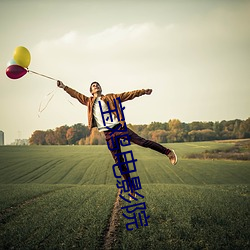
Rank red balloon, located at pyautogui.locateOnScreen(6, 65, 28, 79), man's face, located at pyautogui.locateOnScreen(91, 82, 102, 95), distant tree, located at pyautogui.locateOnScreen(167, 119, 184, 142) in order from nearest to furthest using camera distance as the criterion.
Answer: man's face, located at pyautogui.locateOnScreen(91, 82, 102, 95) < red balloon, located at pyautogui.locateOnScreen(6, 65, 28, 79) < distant tree, located at pyautogui.locateOnScreen(167, 119, 184, 142)

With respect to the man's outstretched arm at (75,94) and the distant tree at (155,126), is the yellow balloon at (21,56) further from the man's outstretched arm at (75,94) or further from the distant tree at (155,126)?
the distant tree at (155,126)

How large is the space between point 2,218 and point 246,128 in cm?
6225

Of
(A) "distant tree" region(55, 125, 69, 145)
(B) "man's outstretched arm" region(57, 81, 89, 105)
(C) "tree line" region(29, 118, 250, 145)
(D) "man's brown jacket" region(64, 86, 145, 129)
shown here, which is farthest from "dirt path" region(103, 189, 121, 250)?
(A) "distant tree" region(55, 125, 69, 145)

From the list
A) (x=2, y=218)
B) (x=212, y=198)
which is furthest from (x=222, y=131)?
(x=2, y=218)

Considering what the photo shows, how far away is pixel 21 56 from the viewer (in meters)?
7.67

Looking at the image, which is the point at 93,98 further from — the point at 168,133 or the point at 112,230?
the point at 168,133

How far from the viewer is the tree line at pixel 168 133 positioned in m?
62.1

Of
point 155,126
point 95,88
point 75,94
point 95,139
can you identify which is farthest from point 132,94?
point 95,139

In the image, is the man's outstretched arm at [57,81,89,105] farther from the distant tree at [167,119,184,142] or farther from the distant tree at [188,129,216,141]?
the distant tree at [188,129,216,141]

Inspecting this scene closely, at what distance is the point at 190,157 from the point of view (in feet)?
158

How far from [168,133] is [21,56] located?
5787 cm

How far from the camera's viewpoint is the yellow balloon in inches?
302

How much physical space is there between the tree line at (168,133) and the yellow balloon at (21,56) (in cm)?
5171

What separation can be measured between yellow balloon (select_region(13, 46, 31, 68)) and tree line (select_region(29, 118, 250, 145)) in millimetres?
51713
